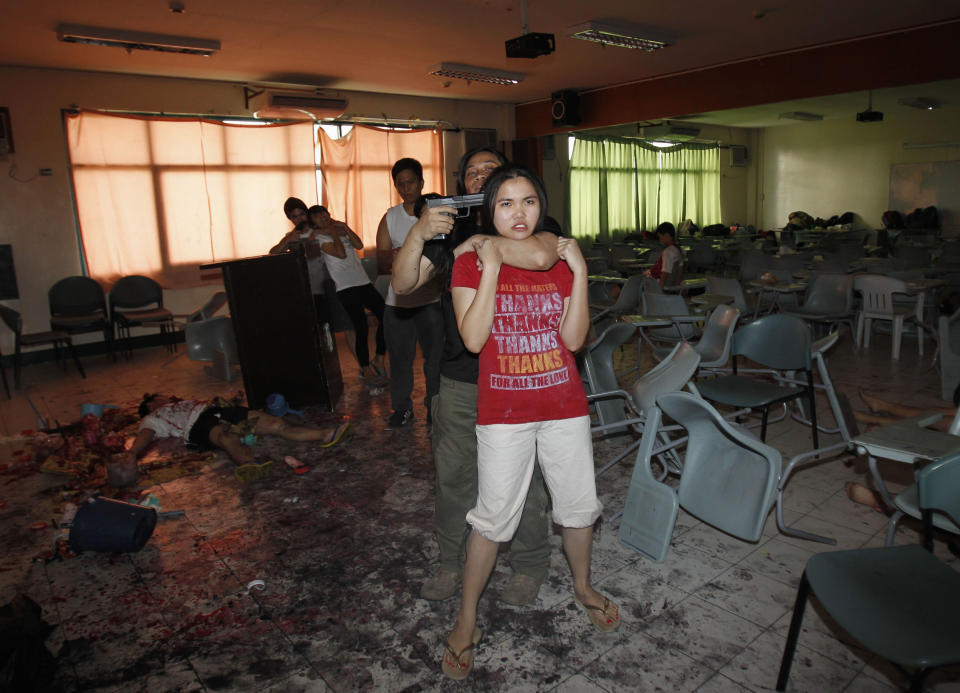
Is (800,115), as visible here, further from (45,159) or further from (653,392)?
(45,159)

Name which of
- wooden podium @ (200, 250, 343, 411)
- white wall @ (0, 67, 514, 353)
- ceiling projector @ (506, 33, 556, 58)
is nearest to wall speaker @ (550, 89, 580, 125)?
ceiling projector @ (506, 33, 556, 58)

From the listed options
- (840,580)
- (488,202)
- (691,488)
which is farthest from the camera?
(691,488)

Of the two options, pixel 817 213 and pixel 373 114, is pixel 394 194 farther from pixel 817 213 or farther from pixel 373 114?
pixel 817 213

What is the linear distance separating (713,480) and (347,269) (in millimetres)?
3690

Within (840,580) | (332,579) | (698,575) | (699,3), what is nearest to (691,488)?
(698,575)

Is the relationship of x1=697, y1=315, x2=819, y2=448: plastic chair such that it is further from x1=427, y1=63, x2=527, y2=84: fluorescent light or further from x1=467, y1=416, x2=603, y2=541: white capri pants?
x1=427, y1=63, x2=527, y2=84: fluorescent light

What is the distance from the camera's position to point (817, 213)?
16750 millimetres

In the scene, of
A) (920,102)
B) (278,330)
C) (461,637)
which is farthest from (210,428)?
(920,102)

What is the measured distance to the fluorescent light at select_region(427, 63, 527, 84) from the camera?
311 inches

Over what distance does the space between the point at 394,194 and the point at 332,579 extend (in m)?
8.05

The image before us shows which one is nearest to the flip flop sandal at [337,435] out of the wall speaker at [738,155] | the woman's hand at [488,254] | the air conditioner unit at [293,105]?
the woman's hand at [488,254]

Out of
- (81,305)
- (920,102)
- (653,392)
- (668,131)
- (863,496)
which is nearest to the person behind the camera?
(653,392)

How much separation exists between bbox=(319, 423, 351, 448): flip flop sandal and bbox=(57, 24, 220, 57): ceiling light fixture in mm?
4417

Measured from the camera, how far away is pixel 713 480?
7.73ft
